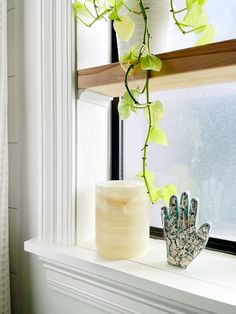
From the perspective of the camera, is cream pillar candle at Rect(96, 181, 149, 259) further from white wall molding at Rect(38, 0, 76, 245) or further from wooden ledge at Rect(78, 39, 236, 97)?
wooden ledge at Rect(78, 39, 236, 97)

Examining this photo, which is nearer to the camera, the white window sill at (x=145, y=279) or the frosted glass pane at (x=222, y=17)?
the white window sill at (x=145, y=279)

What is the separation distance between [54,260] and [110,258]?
16 centimetres

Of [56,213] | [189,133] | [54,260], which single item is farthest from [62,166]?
[189,133]

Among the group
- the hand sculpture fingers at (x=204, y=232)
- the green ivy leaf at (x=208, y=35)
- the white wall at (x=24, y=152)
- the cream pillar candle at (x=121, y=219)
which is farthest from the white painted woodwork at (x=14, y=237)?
the green ivy leaf at (x=208, y=35)

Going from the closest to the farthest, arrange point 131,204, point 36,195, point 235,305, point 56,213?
point 235,305 → point 131,204 → point 56,213 → point 36,195

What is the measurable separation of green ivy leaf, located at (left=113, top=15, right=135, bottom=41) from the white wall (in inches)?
9.1

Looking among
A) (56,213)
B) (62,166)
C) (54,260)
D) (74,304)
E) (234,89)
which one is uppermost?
(234,89)

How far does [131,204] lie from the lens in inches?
25.0

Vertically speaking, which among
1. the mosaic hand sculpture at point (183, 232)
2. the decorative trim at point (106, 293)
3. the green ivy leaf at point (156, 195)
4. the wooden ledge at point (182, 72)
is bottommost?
the decorative trim at point (106, 293)

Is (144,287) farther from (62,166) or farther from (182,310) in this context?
(62,166)

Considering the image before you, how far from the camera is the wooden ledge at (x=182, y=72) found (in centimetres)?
51

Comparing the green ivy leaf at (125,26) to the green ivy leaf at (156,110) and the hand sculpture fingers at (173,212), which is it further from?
the hand sculpture fingers at (173,212)

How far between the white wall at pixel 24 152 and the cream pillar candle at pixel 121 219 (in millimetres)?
297

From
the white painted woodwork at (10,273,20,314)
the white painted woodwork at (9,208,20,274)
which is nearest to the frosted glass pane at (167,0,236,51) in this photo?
the white painted woodwork at (9,208,20,274)
